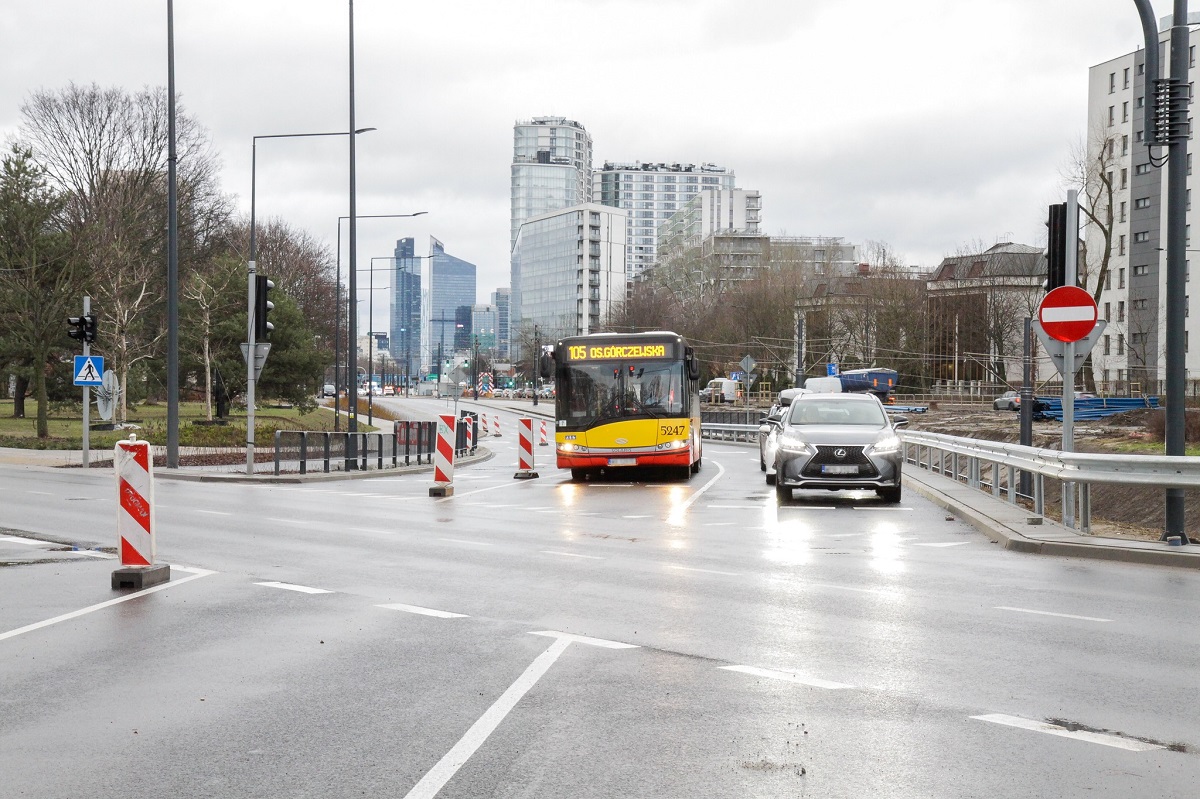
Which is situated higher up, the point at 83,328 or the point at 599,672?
the point at 83,328

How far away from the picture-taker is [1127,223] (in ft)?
294

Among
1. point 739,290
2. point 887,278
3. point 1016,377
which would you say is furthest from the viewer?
point 1016,377

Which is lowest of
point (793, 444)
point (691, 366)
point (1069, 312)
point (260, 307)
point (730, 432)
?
point (730, 432)

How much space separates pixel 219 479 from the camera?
89.3ft

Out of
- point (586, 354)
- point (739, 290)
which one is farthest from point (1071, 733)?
point (739, 290)

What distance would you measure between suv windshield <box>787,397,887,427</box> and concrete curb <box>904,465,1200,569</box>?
7.80 ft

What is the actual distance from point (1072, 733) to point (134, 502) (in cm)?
797

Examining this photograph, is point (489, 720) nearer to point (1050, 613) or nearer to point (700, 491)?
point (1050, 613)

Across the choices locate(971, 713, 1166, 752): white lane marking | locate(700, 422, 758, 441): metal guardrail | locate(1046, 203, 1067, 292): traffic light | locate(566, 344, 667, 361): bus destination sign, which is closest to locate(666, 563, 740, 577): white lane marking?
locate(971, 713, 1166, 752): white lane marking

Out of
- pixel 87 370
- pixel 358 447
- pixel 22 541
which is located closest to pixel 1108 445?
pixel 358 447

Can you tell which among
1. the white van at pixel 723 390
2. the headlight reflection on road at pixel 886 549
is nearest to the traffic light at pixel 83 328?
the headlight reflection on road at pixel 886 549

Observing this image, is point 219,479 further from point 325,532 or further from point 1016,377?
point 1016,377

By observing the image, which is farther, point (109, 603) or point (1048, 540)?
point (1048, 540)

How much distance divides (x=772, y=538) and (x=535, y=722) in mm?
9107
